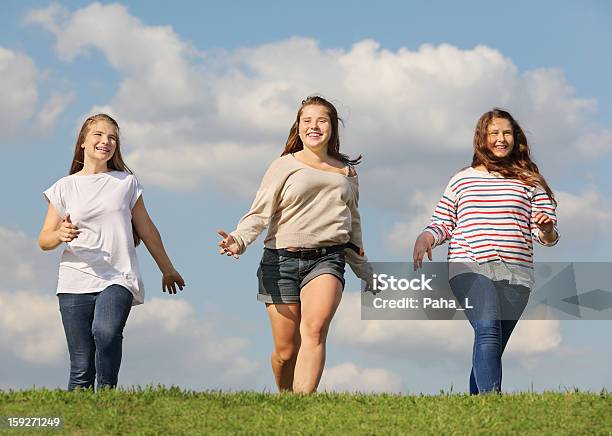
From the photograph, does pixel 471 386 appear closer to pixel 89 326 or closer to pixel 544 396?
pixel 544 396

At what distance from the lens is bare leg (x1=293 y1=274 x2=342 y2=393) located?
9797 millimetres

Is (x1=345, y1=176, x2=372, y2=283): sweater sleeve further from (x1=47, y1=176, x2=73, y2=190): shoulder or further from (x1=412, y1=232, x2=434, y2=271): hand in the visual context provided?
(x1=47, y1=176, x2=73, y2=190): shoulder

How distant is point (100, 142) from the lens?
10.2m

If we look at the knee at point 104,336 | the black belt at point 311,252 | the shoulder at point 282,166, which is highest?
the shoulder at point 282,166

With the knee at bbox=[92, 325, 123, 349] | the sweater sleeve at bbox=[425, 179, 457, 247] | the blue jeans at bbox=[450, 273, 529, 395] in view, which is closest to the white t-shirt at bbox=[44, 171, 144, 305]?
the knee at bbox=[92, 325, 123, 349]

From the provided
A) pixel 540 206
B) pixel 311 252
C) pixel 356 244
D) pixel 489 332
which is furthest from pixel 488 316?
pixel 311 252

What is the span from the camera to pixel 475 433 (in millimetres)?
8570

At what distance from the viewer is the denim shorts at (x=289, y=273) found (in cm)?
998

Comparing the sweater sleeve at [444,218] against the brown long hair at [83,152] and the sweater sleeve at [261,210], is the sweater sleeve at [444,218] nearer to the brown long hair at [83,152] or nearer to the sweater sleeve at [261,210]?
the sweater sleeve at [261,210]

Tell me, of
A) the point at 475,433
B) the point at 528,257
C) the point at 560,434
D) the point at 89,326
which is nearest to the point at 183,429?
the point at 89,326

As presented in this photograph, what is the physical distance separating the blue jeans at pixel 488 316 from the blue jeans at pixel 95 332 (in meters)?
3.28

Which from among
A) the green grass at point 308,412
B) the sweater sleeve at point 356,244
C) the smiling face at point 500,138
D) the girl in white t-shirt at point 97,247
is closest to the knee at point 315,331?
the green grass at point 308,412

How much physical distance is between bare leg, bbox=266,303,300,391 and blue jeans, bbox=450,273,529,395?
5.30 feet

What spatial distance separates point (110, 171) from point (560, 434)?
4.95 meters
